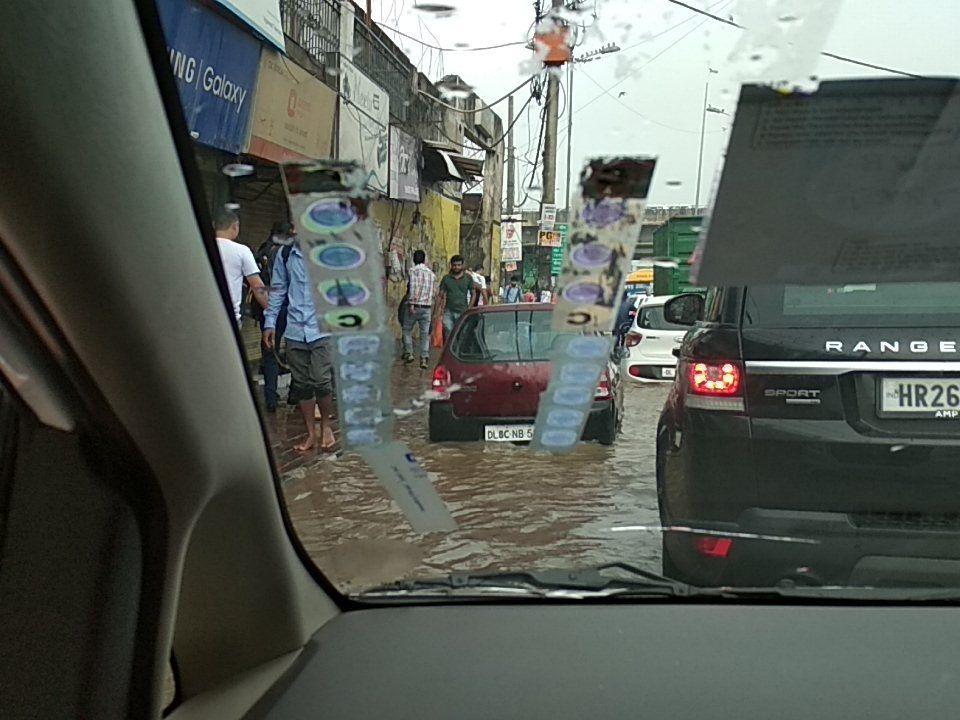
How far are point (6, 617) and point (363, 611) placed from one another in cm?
101

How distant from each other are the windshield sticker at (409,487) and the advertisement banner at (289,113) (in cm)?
75

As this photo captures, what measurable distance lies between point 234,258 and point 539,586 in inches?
47.8

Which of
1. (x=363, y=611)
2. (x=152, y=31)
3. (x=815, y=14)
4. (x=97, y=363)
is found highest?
(x=815, y=14)

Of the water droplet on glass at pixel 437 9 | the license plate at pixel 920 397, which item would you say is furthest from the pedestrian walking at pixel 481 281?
the license plate at pixel 920 397

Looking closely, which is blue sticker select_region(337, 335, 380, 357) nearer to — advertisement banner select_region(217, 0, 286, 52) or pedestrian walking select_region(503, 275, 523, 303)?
pedestrian walking select_region(503, 275, 523, 303)

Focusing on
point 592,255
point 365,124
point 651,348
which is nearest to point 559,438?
point 592,255

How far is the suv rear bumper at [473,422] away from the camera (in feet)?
7.56

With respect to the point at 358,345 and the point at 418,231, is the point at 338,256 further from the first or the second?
the point at 418,231

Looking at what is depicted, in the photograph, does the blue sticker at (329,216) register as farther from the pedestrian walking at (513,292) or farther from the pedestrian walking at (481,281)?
the pedestrian walking at (481,281)

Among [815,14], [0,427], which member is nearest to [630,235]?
[815,14]

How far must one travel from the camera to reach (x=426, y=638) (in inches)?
87.4

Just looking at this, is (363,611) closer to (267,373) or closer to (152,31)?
(267,373)

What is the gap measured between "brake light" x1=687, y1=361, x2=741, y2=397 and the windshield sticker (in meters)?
0.96

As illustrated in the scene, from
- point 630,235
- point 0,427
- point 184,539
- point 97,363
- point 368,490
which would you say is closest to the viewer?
point 97,363
